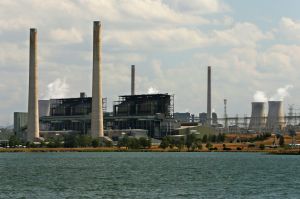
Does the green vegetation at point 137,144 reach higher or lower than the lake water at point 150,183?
higher

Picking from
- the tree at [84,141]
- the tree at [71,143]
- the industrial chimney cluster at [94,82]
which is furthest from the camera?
the tree at [71,143]

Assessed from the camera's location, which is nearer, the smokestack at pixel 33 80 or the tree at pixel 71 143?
the smokestack at pixel 33 80

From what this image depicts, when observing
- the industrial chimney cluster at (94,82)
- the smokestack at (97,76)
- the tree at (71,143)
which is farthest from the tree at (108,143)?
the tree at (71,143)

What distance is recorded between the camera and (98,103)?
606 feet

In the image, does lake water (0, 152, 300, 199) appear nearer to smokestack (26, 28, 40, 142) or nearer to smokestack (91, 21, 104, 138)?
smokestack (91, 21, 104, 138)

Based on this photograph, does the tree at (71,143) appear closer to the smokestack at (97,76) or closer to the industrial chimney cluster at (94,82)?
the industrial chimney cluster at (94,82)

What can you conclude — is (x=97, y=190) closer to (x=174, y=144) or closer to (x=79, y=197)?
(x=79, y=197)

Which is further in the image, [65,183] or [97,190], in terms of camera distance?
[65,183]

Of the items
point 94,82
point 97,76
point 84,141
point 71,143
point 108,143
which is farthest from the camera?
point 108,143

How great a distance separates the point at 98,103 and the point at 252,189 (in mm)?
119901

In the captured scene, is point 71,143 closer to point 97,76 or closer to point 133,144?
point 133,144

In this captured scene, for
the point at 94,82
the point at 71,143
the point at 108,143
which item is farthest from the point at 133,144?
the point at 94,82

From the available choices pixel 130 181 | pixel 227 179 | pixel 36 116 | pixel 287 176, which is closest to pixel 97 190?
pixel 130 181

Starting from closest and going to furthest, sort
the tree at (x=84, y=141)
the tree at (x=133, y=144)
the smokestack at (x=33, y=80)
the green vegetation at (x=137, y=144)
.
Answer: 1. the tree at (x=133, y=144)
2. the green vegetation at (x=137, y=144)
3. the smokestack at (x=33, y=80)
4. the tree at (x=84, y=141)
